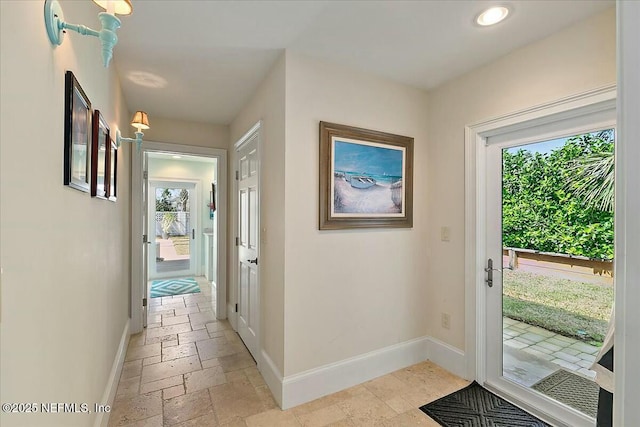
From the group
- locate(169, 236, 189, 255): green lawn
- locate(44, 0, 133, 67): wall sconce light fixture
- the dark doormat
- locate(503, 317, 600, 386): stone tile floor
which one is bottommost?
the dark doormat

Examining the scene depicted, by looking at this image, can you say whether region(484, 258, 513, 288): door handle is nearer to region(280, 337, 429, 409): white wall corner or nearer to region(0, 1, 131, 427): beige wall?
region(280, 337, 429, 409): white wall corner

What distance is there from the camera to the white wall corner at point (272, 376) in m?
2.12

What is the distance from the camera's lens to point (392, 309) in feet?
8.49

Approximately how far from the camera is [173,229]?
6.41 metres

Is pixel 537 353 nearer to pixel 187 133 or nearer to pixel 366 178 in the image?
pixel 366 178

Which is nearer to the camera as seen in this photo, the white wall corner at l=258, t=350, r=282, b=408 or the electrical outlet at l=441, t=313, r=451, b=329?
the white wall corner at l=258, t=350, r=282, b=408

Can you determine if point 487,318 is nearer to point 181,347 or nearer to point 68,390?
point 68,390

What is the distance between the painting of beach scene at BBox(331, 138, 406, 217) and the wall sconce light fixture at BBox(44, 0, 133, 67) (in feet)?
4.98

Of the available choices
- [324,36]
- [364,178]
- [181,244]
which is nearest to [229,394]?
[364,178]

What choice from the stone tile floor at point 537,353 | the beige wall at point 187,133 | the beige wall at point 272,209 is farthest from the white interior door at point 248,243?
the stone tile floor at point 537,353

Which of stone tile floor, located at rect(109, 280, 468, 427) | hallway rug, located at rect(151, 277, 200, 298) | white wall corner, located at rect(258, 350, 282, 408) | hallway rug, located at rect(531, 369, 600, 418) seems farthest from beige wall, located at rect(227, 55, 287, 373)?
hallway rug, located at rect(151, 277, 200, 298)

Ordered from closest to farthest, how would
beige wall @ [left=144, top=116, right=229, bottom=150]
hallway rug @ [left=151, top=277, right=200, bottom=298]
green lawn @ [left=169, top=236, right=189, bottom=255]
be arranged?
beige wall @ [left=144, top=116, right=229, bottom=150], hallway rug @ [left=151, top=277, right=200, bottom=298], green lawn @ [left=169, top=236, right=189, bottom=255]

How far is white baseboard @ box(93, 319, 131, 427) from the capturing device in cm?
170

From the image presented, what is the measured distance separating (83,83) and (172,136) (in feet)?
7.48
